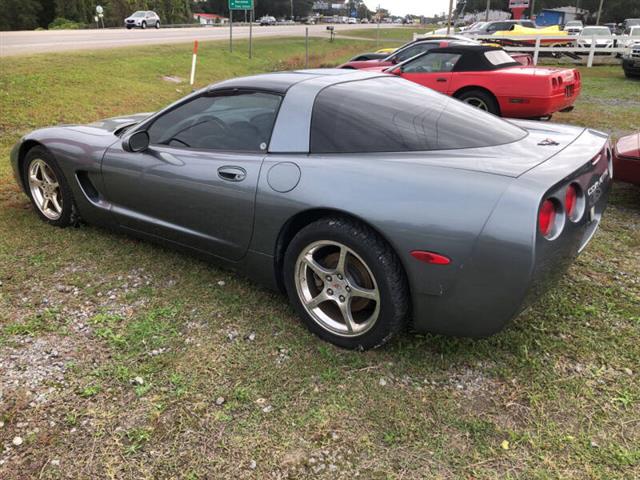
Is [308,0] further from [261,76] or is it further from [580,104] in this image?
[261,76]

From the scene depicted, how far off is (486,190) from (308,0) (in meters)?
119

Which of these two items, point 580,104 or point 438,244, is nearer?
point 438,244

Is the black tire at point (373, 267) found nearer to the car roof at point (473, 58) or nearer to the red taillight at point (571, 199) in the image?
the red taillight at point (571, 199)

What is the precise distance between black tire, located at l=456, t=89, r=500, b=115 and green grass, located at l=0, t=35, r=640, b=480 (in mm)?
4799

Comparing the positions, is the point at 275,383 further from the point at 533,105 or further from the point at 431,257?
the point at 533,105

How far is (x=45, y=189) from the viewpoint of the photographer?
4207mm

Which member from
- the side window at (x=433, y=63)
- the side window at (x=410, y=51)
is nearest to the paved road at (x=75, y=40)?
the side window at (x=410, y=51)

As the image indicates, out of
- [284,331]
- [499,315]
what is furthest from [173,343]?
[499,315]

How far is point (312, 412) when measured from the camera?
2.32 meters

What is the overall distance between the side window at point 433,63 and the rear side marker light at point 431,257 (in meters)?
6.98

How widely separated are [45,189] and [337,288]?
2.88 meters

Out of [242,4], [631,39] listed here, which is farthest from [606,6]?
[242,4]

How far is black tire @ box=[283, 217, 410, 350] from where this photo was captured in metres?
2.41

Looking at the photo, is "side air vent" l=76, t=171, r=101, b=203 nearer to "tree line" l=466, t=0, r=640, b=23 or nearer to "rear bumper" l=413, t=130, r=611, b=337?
"rear bumper" l=413, t=130, r=611, b=337
